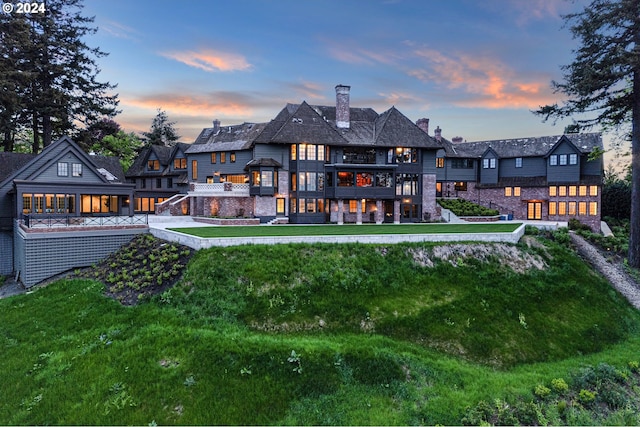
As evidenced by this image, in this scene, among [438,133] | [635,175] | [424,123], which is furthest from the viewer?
[438,133]

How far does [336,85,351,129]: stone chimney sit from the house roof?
47.3 feet

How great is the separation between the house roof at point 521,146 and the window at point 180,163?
31867mm

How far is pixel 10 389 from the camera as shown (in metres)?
11.1

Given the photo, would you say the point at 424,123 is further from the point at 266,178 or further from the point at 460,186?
the point at 266,178

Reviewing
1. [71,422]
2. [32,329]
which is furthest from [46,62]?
[71,422]

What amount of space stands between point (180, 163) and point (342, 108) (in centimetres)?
2181

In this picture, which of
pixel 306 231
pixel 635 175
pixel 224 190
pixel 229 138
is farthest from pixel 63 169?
pixel 635 175

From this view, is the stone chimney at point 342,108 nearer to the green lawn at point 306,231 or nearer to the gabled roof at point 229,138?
the gabled roof at point 229,138

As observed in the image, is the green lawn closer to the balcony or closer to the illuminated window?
the balcony

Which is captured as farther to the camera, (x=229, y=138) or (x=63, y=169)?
(x=229, y=138)

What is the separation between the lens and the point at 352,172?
33500 mm

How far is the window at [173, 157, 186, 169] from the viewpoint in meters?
43.6

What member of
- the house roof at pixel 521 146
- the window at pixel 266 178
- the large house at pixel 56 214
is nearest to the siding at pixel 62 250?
the large house at pixel 56 214

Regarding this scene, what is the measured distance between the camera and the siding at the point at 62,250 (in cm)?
2030
